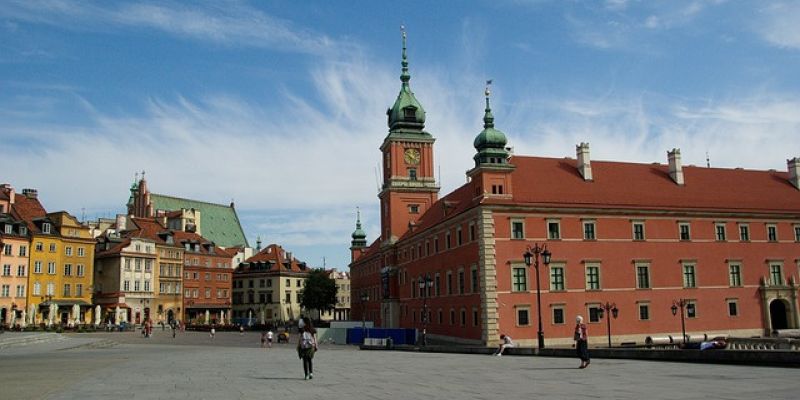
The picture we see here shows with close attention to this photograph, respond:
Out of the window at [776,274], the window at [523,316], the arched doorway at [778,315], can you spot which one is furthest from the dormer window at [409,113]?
the arched doorway at [778,315]

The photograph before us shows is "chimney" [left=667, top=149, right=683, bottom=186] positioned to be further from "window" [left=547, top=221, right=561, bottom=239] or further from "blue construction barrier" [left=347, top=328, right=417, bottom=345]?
"blue construction barrier" [left=347, top=328, right=417, bottom=345]

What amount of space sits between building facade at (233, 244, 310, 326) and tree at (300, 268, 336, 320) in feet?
33.6

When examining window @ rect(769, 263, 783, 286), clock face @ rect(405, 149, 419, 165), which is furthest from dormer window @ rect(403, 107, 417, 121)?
window @ rect(769, 263, 783, 286)

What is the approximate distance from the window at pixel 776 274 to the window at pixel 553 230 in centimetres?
1872

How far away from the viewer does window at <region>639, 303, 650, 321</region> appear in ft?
166

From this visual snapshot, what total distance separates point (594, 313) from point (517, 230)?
8.00 meters

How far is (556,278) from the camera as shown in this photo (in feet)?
161

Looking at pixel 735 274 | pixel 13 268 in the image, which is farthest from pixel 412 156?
pixel 13 268

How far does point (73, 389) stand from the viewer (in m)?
16.2

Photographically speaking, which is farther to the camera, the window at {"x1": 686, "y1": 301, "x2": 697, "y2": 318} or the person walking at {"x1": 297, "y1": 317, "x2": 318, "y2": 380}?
the window at {"x1": 686, "y1": 301, "x2": 697, "y2": 318}

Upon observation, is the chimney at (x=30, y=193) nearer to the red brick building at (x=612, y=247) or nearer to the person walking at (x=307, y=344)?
the red brick building at (x=612, y=247)

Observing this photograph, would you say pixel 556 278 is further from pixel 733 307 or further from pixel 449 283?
pixel 733 307

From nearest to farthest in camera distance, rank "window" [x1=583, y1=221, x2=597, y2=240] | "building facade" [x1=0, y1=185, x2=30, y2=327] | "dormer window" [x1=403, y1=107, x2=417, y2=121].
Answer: "window" [x1=583, y1=221, x2=597, y2=240], "building facade" [x1=0, y1=185, x2=30, y2=327], "dormer window" [x1=403, y1=107, x2=417, y2=121]

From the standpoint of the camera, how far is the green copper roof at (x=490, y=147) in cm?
5091
